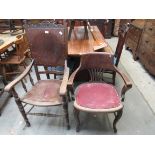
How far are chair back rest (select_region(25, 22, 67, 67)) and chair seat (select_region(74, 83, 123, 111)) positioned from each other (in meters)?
0.47

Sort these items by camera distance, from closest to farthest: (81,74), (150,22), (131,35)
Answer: (81,74), (150,22), (131,35)

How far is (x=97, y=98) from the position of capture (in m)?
A: 1.67

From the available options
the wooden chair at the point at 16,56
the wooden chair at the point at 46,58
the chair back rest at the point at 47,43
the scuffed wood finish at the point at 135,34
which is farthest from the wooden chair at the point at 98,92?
the scuffed wood finish at the point at 135,34

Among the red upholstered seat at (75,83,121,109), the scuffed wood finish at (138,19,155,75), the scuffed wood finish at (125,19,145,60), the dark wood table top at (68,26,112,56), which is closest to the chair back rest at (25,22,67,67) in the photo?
the dark wood table top at (68,26,112,56)

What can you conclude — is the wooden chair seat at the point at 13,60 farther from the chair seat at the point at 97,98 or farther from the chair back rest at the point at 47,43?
the chair seat at the point at 97,98

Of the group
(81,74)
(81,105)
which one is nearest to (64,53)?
(81,105)

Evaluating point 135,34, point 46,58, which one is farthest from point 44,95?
point 135,34

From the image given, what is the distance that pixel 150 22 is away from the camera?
9.40ft

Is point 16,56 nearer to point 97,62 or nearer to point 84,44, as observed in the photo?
point 84,44

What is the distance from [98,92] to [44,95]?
61 centimetres

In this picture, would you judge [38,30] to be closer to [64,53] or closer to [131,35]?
[64,53]

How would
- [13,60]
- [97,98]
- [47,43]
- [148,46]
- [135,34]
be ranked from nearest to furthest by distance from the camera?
[97,98] < [47,43] < [13,60] < [148,46] < [135,34]
